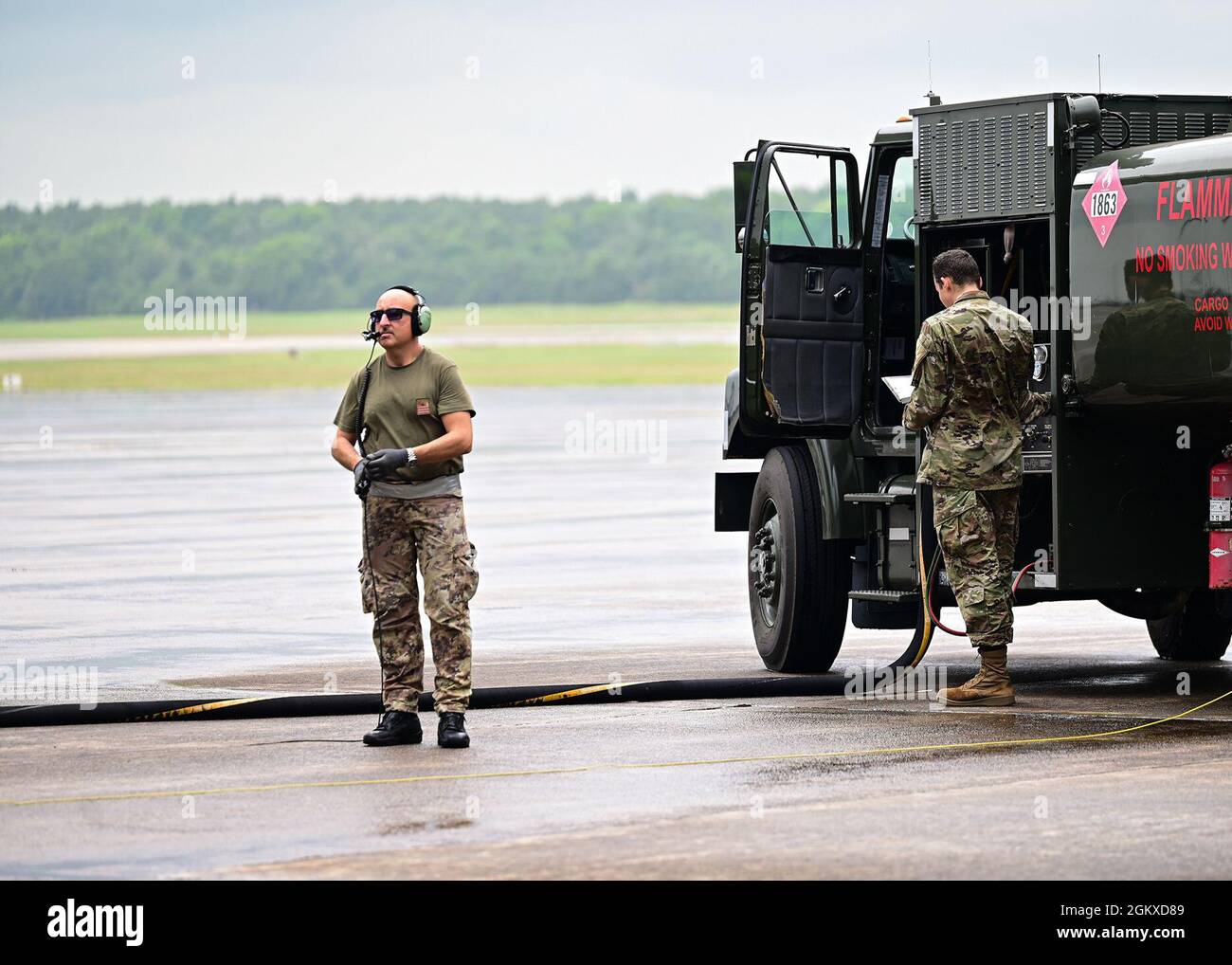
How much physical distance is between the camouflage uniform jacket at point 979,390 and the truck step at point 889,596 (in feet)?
3.36

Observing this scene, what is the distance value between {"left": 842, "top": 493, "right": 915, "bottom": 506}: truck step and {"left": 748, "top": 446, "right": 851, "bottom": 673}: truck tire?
1.34ft

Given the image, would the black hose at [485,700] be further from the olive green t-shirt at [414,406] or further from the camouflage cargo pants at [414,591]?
the olive green t-shirt at [414,406]

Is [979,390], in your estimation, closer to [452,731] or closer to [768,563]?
[768,563]

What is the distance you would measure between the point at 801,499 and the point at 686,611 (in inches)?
147

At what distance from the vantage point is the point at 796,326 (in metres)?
11.9

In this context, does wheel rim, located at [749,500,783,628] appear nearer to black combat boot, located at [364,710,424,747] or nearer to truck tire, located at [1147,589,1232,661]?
truck tire, located at [1147,589,1232,661]

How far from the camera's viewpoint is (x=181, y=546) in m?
20.8

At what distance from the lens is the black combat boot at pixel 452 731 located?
31.8 feet

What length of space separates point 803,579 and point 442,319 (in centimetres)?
13910

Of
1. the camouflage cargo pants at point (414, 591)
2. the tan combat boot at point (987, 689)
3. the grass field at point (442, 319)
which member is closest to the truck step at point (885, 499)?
the tan combat boot at point (987, 689)

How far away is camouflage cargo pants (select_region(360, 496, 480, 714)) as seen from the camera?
9.72 meters

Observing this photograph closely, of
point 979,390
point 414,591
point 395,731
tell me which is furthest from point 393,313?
point 979,390

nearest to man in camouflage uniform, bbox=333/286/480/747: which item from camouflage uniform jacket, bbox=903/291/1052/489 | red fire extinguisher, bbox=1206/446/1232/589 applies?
camouflage uniform jacket, bbox=903/291/1052/489
